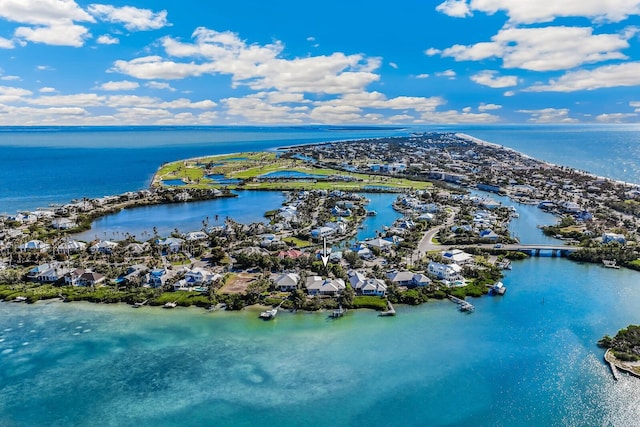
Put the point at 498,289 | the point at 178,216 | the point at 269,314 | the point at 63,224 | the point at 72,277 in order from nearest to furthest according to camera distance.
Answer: the point at 269,314
the point at 498,289
the point at 72,277
the point at 63,224
the point at 178,216

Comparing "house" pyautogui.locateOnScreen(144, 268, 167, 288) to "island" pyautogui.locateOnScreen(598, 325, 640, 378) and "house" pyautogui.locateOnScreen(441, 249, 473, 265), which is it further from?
"island" pyautogui.locateOnScreen(598, 325, 640, 378)

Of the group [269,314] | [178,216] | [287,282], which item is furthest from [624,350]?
[178,216]

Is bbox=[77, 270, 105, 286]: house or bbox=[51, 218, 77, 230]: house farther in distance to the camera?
bbox=[51, 218, 77, 230]: house

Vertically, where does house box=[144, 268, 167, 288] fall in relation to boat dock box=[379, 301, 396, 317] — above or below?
above

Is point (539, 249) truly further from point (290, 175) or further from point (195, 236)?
point (290, 175)

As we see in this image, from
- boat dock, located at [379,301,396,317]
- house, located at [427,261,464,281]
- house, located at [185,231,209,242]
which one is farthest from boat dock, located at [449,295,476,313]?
house, located at [185,231,209,242]

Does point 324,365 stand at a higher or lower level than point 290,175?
lower

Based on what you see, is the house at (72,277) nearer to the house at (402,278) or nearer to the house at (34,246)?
the house at (34,246)
